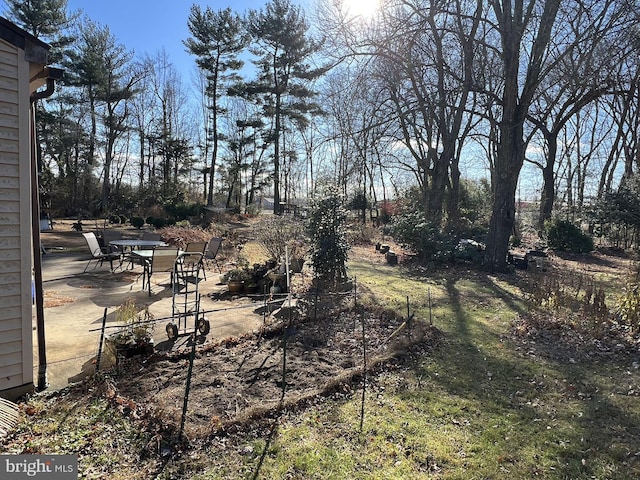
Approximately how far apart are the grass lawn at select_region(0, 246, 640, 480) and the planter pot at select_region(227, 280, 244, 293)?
3.43 m

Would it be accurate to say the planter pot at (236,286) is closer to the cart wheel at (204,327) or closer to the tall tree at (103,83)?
the cart wheel at (204,327)

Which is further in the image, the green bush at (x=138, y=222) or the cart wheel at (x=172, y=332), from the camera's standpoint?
the green bush at (x=138, y=222)

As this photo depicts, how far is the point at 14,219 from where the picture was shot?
309 centimetres

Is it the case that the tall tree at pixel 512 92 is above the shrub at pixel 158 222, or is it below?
above

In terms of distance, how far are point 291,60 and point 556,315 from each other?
780 inches

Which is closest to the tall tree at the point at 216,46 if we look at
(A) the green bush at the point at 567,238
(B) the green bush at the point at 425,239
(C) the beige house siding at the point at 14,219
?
(B) the green bush at the point at 425,239

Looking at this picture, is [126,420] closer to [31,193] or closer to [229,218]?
[31,193]

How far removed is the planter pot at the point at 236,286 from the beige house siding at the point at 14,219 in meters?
3.61

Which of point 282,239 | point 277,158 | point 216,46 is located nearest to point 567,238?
point 282,239

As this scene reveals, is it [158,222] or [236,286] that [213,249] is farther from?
[158,222]

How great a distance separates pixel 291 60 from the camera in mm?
21156

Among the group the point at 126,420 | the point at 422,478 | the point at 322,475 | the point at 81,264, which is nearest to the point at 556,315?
the point at 422,478

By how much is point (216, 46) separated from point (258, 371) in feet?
74.5

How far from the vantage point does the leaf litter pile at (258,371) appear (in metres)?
3.04
